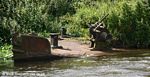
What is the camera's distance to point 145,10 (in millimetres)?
27281

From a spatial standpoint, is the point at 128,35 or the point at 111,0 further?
the point at 111,0

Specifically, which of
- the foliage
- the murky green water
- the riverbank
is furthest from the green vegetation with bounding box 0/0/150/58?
the murky green water

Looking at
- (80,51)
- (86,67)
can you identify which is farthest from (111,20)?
(86,67)

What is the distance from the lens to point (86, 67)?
18.3 meters

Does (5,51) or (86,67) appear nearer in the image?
(86,67)

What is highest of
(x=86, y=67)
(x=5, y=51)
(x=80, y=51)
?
(x=5, y=51)

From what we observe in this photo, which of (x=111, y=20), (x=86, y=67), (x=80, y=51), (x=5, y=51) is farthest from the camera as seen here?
(x=111, y=20)

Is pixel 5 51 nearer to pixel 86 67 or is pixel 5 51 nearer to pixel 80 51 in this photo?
pixel 80 51

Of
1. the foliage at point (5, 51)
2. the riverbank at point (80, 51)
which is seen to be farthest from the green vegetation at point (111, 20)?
the riverbank at point (80, 51)

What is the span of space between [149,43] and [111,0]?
511 cm

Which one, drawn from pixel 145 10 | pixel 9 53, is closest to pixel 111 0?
pixel 145 10

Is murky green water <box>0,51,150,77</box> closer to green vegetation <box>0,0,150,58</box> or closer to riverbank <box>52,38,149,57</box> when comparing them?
riverbank <box>52,38,149,57</box>

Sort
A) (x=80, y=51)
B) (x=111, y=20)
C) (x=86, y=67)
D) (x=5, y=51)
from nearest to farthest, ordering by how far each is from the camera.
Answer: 1. (x=86, y=67)
2. (x=5, y=51)
3. (x=80, y=51)
4. (x=111, y=20)

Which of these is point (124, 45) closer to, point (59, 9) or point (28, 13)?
point (28, 13)
